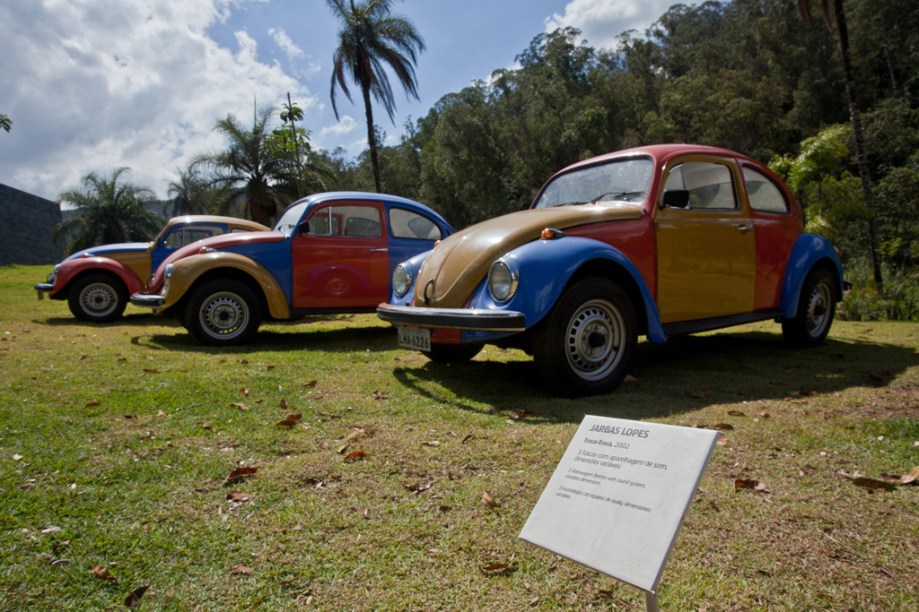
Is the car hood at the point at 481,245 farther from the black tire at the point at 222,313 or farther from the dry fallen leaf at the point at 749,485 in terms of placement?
the black tire at the point at 222,313

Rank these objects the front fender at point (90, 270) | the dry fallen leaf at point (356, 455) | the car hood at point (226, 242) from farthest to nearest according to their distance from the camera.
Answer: the front fender at point (90, 270) < the car hood at point (226, 242) < the dry fallen leaf at point (356, 455)

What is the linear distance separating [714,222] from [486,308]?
8.13 feet

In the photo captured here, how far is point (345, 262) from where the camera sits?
7363 mm

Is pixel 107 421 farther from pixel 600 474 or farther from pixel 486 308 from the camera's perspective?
pixel 600 474

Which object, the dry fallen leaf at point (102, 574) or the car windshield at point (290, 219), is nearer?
the dry fallen leaf at point (102, 574)

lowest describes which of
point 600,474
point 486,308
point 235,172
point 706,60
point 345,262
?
point 600,474

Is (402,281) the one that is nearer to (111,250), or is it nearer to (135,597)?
(135,597)

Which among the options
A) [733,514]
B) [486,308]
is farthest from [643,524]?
[486,308]

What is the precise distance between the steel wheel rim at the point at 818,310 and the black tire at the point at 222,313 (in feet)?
20.1

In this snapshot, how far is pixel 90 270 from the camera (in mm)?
9766

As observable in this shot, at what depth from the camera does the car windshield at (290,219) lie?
735 cm

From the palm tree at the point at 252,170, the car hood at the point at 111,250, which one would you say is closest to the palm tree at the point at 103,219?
the palm tree at the point at 252,170

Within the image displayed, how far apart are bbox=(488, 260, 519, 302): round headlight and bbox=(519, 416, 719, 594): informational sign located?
2.18 metres

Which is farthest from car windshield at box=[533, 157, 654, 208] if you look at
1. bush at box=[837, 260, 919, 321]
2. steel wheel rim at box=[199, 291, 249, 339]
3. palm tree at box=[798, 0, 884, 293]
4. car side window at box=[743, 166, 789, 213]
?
palm tree at box=[798, 0, 884, 293]
